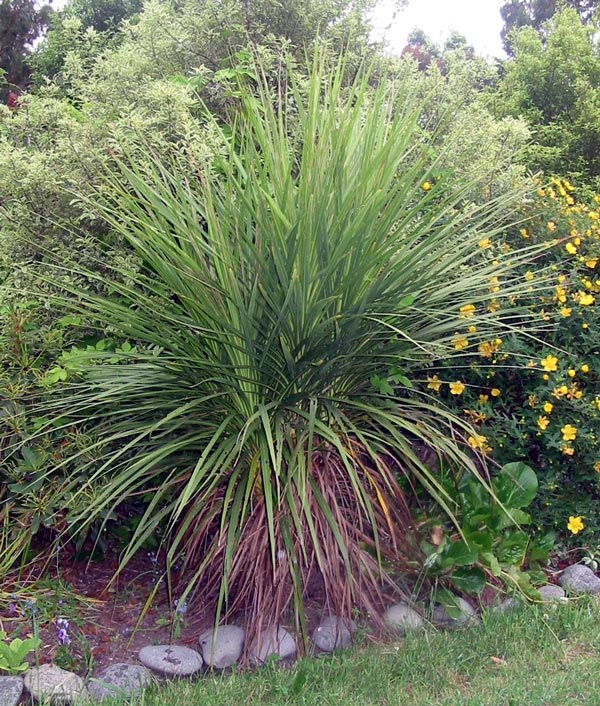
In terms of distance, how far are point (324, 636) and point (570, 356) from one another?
1.82 meters

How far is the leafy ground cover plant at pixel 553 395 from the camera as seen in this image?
3488 mm

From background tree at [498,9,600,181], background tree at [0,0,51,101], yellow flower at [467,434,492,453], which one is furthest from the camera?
background tree at [0,0,51,101]

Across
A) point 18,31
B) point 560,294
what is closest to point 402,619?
point 560,294

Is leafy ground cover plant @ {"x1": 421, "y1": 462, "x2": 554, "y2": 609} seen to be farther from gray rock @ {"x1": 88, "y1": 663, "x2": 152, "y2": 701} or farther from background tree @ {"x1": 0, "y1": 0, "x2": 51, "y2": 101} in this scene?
background tree @ {"x1": 0, "y1": 0, "x2": 51, "y2": 101}

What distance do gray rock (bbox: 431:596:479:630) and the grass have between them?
0.06m

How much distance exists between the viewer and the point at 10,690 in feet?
7.98

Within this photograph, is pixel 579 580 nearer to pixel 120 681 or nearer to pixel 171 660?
pixel 171 660

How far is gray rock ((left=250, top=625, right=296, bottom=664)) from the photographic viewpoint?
2.72m

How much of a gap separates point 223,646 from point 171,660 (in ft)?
0.67

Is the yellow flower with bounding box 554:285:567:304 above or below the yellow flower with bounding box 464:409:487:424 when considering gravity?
above

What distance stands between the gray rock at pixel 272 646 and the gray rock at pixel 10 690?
2.65ft

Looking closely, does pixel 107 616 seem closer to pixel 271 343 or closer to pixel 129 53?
pixel 271 343

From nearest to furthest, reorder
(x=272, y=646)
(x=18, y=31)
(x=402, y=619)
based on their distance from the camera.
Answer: (x=272, y=646), (x=402, y=619), (x=18, y=31)

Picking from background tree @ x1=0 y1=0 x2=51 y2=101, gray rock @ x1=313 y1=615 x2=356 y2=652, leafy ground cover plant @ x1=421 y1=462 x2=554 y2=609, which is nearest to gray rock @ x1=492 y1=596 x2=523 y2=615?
leafy ground cover plant @ x1=421 y1=462 x2=554 y2=609
